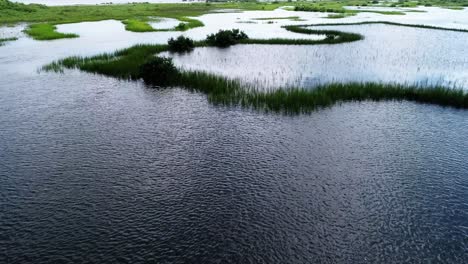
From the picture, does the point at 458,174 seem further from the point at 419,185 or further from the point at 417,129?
the point at 417,129

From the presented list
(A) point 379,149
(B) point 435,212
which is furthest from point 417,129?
(B) point 435,212

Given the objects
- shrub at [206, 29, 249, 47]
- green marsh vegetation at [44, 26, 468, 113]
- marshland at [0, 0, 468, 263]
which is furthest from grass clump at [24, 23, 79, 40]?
green marsh vegetation at [44, 26, 468, 113]

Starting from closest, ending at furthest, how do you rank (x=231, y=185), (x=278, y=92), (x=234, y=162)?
(x=231, y=185) < (x=234, y=162) < (x=278, y=92)

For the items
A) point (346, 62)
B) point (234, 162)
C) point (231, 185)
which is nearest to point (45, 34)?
point (346, 62)

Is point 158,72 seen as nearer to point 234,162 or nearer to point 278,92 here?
point 278,92

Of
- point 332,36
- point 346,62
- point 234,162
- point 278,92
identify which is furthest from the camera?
point 332,36

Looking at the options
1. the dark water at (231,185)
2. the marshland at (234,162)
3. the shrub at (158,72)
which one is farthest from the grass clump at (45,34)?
the dark water at (231,185)

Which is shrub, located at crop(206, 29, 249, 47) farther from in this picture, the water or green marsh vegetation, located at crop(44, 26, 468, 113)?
green marsh vegetation, located at crop(44, 26, 468, 113)
